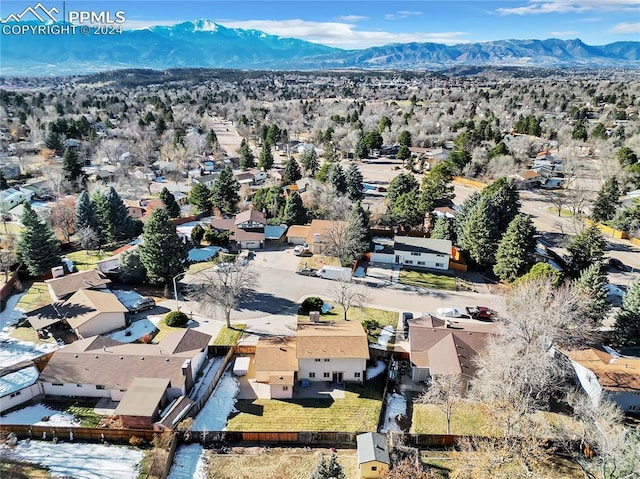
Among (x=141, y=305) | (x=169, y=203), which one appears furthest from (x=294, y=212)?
(x=141, y=305)

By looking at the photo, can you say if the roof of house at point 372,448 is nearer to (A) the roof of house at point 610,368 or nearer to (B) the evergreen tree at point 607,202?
(A) the roof of house at point 610,368

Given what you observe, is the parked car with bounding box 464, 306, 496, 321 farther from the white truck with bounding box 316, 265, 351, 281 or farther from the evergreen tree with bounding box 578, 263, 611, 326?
the white truck with bounding box 316, 265, 351, 281

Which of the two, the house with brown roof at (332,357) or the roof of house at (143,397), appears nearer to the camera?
the roof of house at (143,397)

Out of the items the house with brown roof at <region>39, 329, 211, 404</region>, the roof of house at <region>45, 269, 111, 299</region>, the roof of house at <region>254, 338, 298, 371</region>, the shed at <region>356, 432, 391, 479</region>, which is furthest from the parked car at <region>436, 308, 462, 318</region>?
the roof of house at <region>45, 269, 111, 299</region>

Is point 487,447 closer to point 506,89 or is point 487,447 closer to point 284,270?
point 284,270

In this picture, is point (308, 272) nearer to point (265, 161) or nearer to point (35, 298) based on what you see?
point (35, 298)

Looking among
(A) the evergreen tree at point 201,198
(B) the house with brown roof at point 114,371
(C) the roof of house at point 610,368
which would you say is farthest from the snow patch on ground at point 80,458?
(A) the evergreen tree at point 201,198
